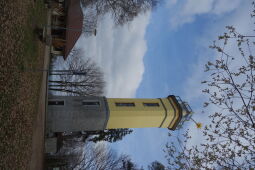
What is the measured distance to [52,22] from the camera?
69.8 feet

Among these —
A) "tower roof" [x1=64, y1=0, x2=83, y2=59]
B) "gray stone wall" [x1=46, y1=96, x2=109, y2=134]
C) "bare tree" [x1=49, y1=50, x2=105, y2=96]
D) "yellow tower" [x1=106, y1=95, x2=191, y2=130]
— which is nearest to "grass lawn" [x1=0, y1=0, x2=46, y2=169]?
"tower roof" [x1=64, y1=0, x2=83, y2=59]

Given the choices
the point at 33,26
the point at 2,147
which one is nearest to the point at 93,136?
the point at 33,26

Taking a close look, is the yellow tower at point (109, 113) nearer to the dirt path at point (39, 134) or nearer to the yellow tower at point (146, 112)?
the yellow tower at point (146, 112)

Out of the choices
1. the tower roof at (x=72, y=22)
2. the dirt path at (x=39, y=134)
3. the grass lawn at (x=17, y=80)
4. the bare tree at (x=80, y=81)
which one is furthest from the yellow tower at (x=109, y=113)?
the bare tree at (x=80, y=81)

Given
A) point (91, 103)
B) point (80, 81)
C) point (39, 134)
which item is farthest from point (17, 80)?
point (80, 81)

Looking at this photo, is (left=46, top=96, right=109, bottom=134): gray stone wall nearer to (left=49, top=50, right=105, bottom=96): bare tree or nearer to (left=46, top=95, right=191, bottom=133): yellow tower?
(left=46, top=95, right=191, bottom=133): yellow tower

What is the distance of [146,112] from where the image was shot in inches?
876

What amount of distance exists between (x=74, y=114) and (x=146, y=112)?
21.8 ft

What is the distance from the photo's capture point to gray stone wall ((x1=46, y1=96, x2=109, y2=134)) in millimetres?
20373

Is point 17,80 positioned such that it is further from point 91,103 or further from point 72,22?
point 91,103

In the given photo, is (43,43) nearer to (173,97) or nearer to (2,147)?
(2,147)

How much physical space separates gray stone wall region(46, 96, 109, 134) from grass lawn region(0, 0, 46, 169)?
570 centimetres

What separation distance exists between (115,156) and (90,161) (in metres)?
3.99

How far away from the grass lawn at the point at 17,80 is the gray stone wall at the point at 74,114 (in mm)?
5704
